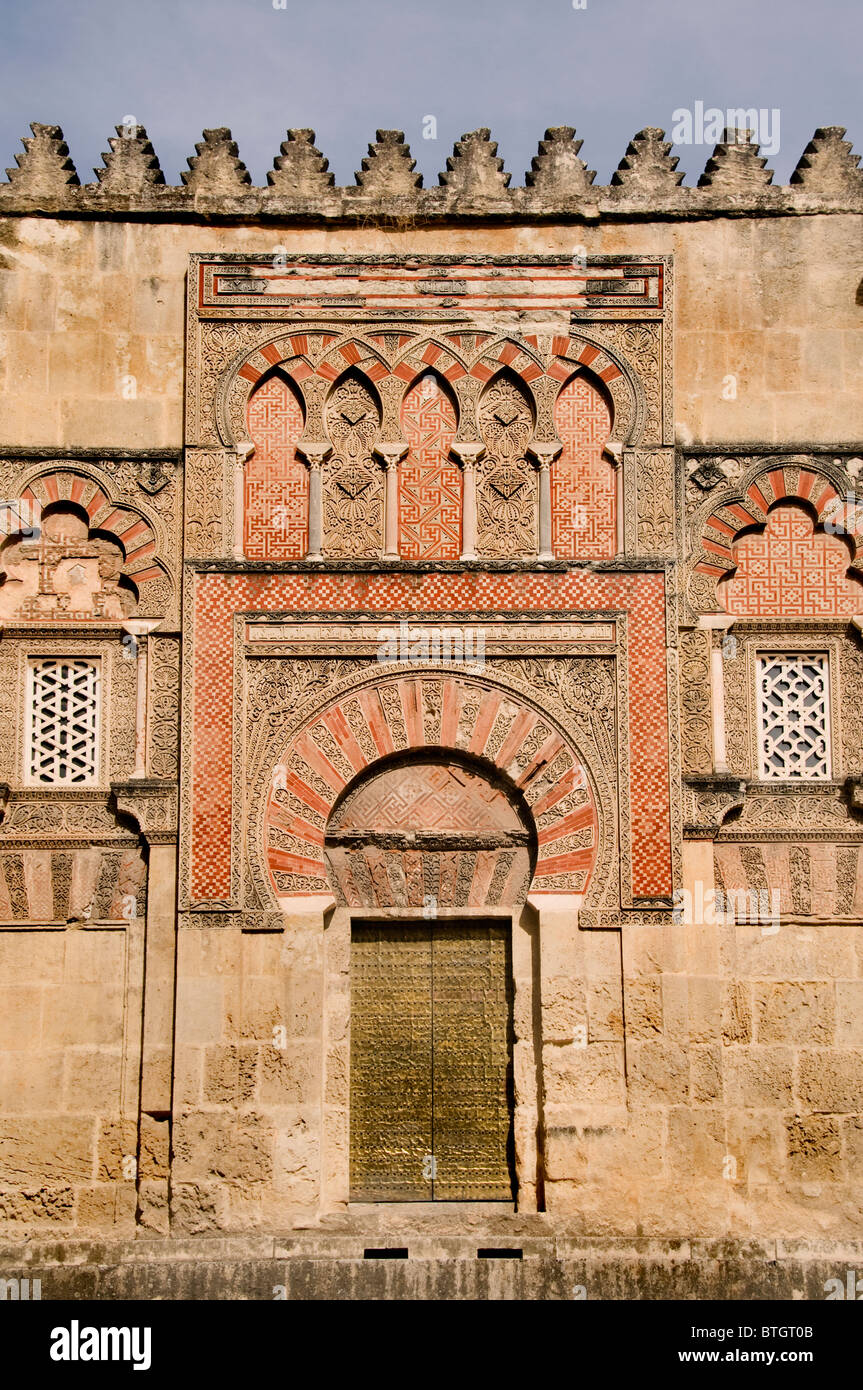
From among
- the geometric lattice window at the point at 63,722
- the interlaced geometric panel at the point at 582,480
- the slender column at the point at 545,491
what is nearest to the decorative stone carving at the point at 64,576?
the geometric lattice window at the point at 63,722

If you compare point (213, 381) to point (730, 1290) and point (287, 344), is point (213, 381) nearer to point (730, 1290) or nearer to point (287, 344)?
point (287, 344)

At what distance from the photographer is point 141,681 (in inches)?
326

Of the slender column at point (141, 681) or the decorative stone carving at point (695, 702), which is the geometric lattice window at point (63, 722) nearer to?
the slender column at point (141, 681)

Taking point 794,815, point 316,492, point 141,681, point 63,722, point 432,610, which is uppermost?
point 316,492

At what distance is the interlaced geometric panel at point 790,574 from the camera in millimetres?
8445

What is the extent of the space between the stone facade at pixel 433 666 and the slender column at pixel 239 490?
32 mm

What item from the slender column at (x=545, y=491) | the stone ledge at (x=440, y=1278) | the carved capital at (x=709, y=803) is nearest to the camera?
the stone ledge at (x=440, y=1278)

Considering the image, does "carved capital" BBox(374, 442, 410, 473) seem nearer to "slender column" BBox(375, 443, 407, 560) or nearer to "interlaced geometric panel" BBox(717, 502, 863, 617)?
"slender column" BBox(375, 443, 407, 560)

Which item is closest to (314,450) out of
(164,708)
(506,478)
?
(506,478)

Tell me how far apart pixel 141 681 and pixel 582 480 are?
102 inches

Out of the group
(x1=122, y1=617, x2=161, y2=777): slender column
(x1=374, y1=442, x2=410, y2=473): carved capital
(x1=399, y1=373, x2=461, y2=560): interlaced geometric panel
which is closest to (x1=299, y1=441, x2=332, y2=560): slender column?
(x1=374, y1=442, x2=410, y2=473): carved capital

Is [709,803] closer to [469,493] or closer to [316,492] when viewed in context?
[469,493]

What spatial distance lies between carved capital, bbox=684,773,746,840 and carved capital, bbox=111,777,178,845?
2.67 meters

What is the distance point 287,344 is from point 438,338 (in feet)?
2.67
